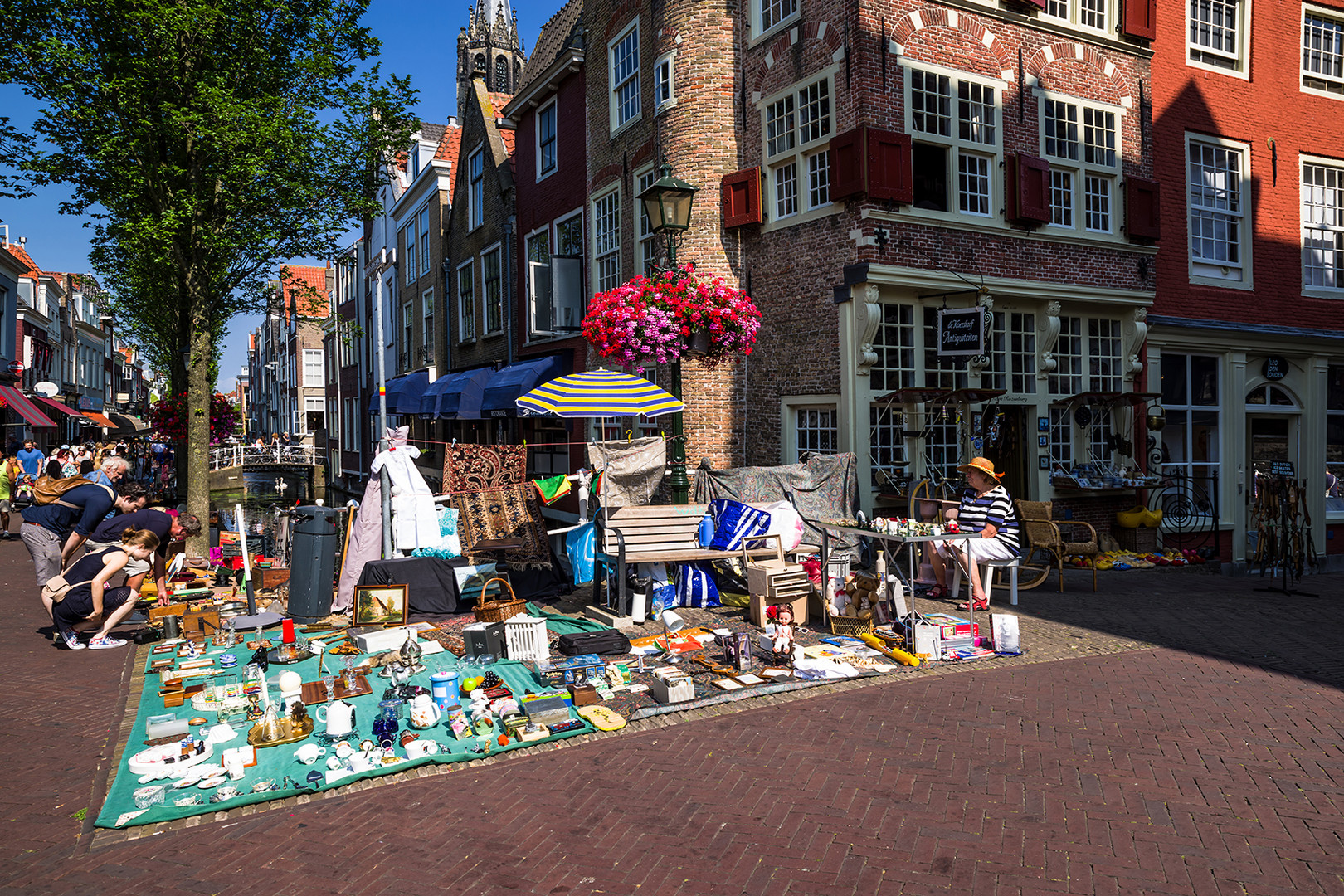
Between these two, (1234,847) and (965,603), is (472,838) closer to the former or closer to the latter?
(1234,847)

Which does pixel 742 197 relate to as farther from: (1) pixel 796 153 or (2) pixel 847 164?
(2) pixel 847 164

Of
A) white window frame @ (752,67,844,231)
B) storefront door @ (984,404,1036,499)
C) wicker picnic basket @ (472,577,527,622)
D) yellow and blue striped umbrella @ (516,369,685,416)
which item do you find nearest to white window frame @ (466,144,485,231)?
white window frame @ (752,67,844,231)

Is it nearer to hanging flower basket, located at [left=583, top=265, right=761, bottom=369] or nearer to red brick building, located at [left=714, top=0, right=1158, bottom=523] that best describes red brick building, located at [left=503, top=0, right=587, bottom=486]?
red brick building, located at [left=714, top=0, right=1158, bottom=523]

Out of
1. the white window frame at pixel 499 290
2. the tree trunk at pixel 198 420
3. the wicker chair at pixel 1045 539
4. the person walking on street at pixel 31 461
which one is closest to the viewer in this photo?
the wicker chair at pixel 1045 539

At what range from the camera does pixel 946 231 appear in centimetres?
1243

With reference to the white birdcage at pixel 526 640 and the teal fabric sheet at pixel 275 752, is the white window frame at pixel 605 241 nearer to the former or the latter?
the white birdcage at pixel 526 640

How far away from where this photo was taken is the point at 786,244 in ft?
43.2

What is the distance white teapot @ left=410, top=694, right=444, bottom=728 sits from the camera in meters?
5.77

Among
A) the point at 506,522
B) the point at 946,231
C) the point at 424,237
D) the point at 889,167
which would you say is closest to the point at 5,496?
the point at 506,522

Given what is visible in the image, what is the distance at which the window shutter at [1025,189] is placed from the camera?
12.9 metres

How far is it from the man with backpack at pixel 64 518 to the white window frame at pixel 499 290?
45.3 feet

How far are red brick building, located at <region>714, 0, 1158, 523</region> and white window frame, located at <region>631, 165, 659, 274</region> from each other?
192 cm

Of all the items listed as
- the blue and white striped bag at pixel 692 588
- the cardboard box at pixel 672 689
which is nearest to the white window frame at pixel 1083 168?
the blue and white striped bag at pixel 692 588

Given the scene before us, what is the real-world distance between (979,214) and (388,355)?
2713 centimetres
